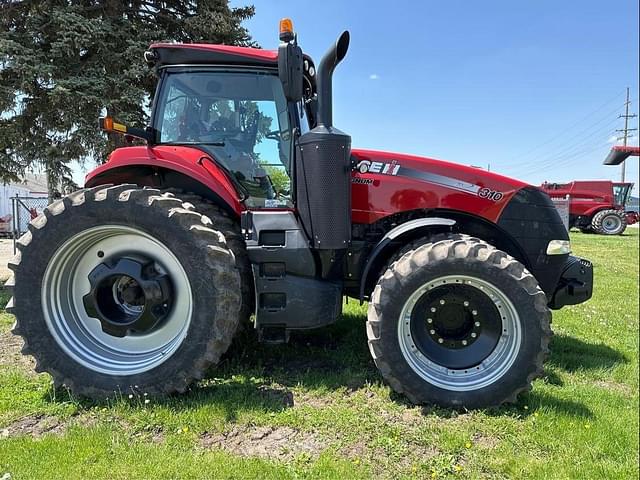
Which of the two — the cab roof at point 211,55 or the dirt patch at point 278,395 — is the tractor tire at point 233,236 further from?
the cab roof at point 211,55

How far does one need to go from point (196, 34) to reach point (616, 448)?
8114mm

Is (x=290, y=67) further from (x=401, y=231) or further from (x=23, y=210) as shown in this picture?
(x=23, y=210)

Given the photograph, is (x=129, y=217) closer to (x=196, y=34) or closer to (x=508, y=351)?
(x=508, y=351)

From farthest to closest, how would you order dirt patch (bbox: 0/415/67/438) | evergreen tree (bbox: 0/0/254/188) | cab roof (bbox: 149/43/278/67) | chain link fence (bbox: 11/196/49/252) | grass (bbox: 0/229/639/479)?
1. chain link fence (bbox: 11/196/49/252)
2. evergreen tree (bbox: 0/0/254/188)
3. cab roof (bbox: 149/43/278/67)
4. dirt patch (bbox: 0/415/67/438)
5. grass (bbox: 0/229/639/479)

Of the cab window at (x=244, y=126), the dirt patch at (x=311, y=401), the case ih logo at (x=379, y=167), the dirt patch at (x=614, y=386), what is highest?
the cab window at (x=244, y=126)

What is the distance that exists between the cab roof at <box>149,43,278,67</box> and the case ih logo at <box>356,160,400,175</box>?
3.47 feet

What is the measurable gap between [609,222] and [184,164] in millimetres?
23151

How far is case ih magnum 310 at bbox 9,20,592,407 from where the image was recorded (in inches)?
116

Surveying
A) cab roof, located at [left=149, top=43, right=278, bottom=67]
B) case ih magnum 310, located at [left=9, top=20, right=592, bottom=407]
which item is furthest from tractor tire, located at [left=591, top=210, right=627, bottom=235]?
cab roof, located at [left=149, top=43, right=278, bottom=67]

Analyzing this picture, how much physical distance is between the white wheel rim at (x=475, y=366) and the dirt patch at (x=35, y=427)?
2316 mm

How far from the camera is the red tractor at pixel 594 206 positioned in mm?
20750

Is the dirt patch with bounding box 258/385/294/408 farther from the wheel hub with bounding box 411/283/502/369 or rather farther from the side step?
the wheel hub with bounding box 411/283/502/369

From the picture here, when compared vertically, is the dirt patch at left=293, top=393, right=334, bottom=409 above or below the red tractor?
below

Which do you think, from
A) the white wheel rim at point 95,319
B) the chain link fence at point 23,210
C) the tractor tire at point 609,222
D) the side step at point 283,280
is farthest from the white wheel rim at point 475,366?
the tractor tire at point 609,222
